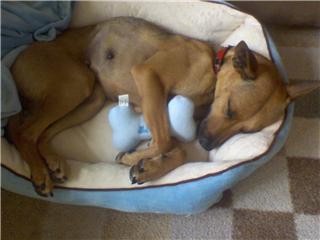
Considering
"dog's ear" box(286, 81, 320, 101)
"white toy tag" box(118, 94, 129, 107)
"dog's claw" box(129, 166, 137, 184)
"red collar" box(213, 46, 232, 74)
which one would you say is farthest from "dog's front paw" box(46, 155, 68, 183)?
"dog's ear" box(286, 81, 320, 101)

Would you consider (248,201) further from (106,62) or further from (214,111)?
(106,62)

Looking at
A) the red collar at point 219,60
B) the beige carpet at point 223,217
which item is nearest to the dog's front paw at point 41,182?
the beige carpet at point 223,217

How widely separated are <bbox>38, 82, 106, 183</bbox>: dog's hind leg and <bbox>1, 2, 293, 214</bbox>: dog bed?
0.11 feet

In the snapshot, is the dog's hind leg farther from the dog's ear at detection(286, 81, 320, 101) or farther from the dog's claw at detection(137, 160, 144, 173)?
the dog's ear at detection(286, 81, 320, 101)

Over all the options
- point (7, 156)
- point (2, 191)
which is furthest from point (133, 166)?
point (2, 191)

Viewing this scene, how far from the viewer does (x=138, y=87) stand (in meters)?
2.03

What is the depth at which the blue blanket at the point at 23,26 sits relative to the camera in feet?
6.45

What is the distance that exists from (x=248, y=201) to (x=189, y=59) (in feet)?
2.21

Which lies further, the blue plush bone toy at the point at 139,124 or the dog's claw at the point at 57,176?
the blue plush bone toy at the point at 139,124

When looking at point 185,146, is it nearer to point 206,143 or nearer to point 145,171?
point 206,143

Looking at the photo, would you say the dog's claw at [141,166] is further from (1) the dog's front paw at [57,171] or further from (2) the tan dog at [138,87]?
(1) the dog's front paw at [57,171]

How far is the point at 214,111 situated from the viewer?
1993mm

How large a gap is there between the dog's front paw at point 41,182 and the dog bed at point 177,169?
3cm

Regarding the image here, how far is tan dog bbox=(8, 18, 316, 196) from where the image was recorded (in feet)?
6.28
